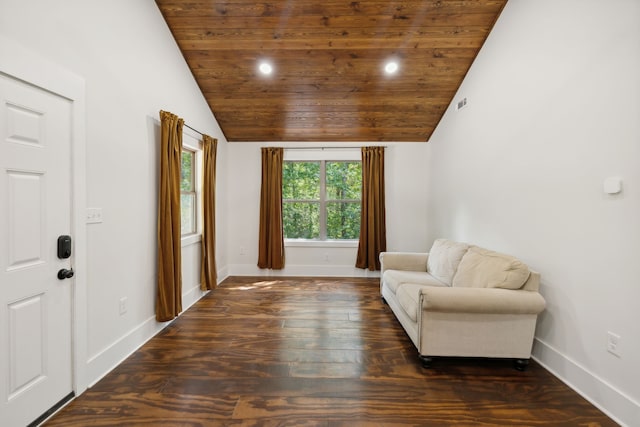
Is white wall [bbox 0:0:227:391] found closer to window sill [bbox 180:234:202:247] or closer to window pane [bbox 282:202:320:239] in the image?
window sill [bbox 180:234:202:247]

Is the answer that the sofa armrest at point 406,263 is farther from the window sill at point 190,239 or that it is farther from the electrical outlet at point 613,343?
the window sill at point 190,239

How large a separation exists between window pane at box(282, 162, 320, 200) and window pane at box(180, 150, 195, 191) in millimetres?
1590

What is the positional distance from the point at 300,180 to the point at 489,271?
3295 mm

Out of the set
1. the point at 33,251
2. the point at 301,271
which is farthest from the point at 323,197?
the point at 33,251

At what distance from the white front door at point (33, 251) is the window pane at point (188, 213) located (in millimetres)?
1754

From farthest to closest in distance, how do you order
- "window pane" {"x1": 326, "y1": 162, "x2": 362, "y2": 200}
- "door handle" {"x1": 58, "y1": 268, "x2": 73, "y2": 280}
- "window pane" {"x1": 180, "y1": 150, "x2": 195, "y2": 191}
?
"window pane" {"x1": 326, "y1": 162, "x2": 362, "y2": 200} → "window pane" {"x1": 180, "y1": 150, "x2": 195, "y2": 191} → "door handle" {"x1": 58, "y1": 268, "x2": 73, "y2": 280}

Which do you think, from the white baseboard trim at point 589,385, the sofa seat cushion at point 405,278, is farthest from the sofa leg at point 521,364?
the sofa seat cushion at point 405,278

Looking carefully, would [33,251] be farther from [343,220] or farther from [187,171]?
[343,220]

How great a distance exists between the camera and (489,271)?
232cm

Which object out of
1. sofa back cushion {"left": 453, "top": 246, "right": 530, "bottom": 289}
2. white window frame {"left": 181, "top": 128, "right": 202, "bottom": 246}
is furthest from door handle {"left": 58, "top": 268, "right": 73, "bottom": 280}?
sofa back cushion {"left": 453, "top": 246, "right": 530, "bottom": 289}

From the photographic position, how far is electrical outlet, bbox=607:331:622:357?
1.67 m

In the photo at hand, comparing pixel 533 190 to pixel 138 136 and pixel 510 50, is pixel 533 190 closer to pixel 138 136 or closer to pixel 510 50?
pixel 510 50

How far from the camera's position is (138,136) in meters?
2.46

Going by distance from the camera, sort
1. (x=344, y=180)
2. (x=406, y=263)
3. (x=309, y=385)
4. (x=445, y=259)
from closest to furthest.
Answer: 1. (x=309, y=385)
2. (x=445, y=259)
3. (x=406, y=263)
4. (x=344, y=180)
